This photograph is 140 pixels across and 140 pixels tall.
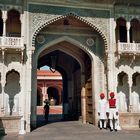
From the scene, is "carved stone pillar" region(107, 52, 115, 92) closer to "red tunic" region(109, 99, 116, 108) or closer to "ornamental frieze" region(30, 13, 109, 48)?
"ornamental frieze" region(30, 13, 109, 48)

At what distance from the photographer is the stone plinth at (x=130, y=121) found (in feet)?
42.0

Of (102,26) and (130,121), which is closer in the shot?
(130,121)

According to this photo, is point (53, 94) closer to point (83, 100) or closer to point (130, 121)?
point (83, 100)

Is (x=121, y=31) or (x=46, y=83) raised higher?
(x=121, y=31)

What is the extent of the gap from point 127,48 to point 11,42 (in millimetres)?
5192

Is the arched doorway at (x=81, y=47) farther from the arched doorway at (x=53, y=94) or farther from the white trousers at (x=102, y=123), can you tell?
the arched doorway at (x=53, y=94)

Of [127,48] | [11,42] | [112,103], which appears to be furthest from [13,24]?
[112,103]

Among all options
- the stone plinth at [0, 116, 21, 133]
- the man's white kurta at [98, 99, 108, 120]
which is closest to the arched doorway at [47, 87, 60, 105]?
the man's white kurta at [98, 99, 108, 120]

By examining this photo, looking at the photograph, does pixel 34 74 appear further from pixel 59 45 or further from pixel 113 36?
pixel 113 36

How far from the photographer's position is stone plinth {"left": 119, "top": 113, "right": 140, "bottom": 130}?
1280 centimetres

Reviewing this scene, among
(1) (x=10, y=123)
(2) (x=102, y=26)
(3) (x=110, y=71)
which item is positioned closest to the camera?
(1) (x=10, y=123)

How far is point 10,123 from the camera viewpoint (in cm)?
1145

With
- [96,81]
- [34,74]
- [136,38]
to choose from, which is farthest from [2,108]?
[136,38]

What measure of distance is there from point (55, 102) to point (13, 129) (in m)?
25.5
